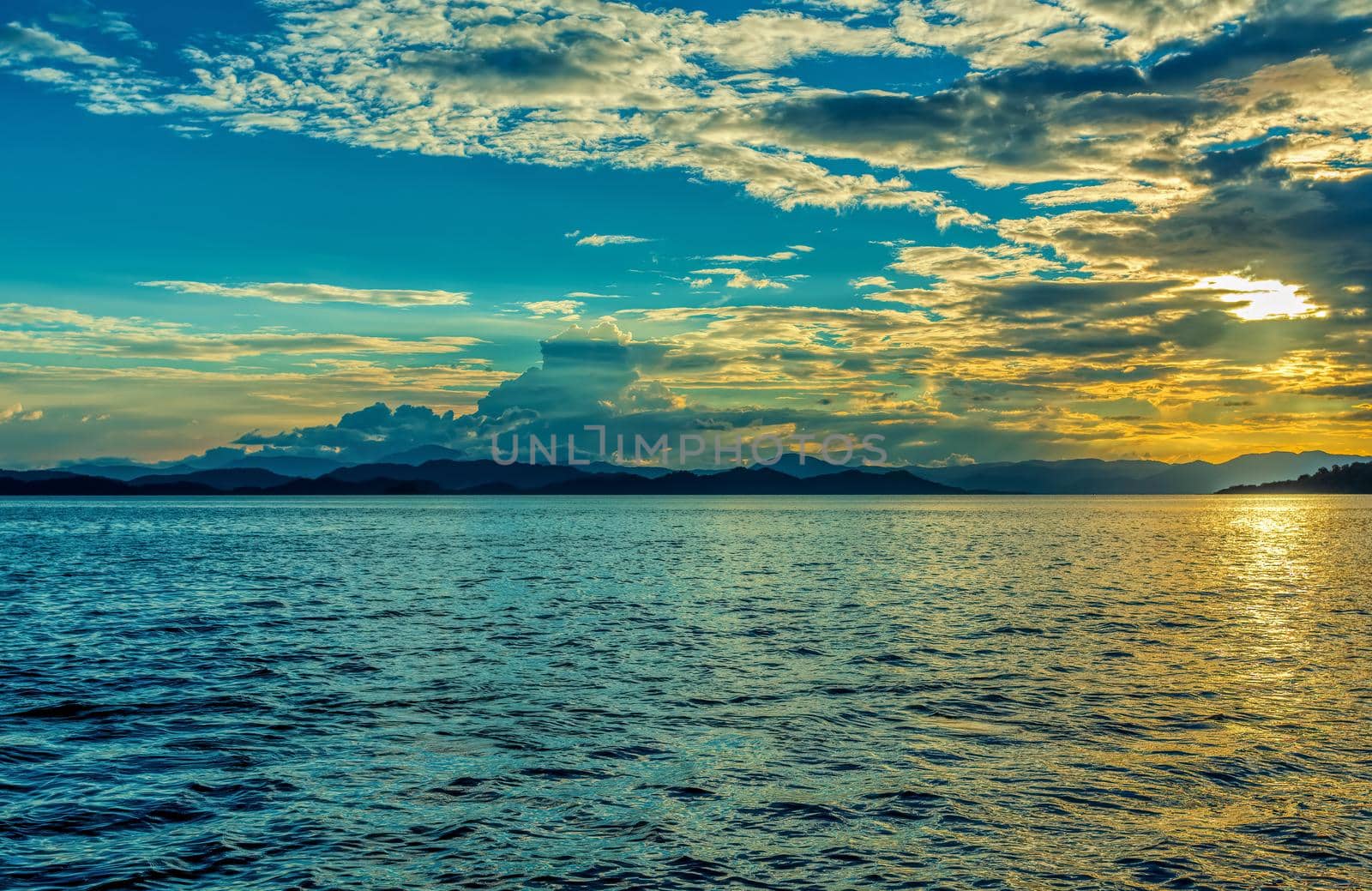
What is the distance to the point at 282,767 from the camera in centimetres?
2194

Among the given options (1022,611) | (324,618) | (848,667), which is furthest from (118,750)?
(1022,611)

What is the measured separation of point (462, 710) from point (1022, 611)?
35.0 metres

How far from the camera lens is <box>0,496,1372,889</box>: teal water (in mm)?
16297

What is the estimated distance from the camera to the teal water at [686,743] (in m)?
16.3

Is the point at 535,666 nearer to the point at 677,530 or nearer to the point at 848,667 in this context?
the point at 848,667

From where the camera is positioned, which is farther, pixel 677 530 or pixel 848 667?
pixel 677 530

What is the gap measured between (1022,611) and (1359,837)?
35184 mm

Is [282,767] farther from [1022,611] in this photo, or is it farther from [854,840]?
[1022,611]

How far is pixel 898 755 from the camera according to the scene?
2264 cm

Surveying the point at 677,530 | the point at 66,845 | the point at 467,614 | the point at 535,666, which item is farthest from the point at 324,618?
the point at 677,530

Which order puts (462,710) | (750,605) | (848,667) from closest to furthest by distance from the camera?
1. (462,710)
2. (848,667)
3. (750,605)

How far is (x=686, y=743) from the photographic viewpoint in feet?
78.0

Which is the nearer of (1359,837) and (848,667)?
(1359,837)

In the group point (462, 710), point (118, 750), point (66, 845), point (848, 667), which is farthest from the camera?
point (848, 667)
